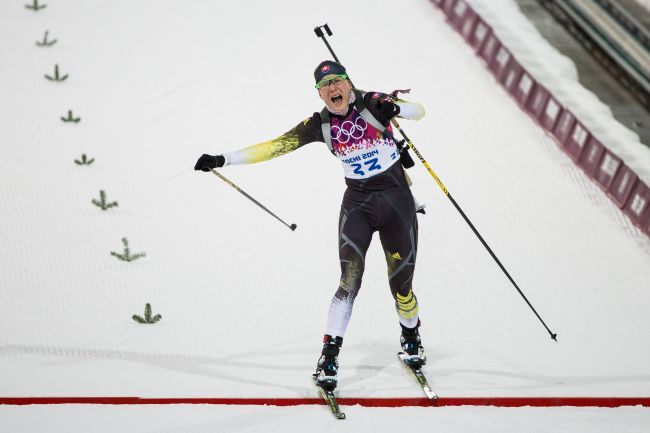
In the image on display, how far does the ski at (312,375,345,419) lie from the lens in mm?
6188

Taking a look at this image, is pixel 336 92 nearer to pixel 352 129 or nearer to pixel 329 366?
pixel 352 129

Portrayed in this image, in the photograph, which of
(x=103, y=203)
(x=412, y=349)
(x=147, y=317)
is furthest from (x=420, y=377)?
(x=103, y=203)

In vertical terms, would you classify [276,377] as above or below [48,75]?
below

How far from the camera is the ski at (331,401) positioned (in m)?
6.19

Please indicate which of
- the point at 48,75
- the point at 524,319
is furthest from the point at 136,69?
the point at 524,319

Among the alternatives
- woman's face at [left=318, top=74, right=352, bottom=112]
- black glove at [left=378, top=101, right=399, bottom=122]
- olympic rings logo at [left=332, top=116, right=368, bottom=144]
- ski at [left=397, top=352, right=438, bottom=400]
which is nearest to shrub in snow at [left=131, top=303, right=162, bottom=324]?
ski at [left=397, top=352, right=438, bottom=400]

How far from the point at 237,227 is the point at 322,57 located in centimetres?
457

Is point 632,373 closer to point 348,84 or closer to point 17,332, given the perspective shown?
point 348,84

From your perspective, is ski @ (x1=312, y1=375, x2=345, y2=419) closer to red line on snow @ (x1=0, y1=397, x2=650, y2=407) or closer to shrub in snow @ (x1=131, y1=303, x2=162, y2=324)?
red line on snow @ (x1=0, y1=397, x2=650, y2=407)

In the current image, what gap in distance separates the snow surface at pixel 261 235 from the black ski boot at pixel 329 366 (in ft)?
0.66

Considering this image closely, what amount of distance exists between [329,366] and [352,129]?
1611 millimetres

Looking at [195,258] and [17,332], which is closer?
[17,332]

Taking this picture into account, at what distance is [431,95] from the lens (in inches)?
493

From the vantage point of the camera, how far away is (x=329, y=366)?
655 centimetres
